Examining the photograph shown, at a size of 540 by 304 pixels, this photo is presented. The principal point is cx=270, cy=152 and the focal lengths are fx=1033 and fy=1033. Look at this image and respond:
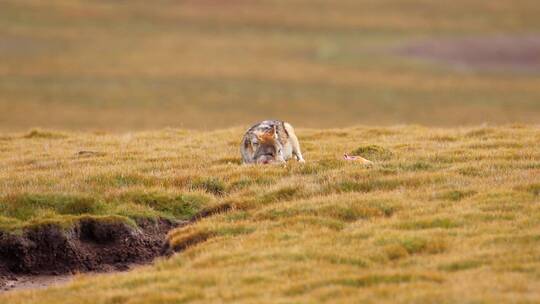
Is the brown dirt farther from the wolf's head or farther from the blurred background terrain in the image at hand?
the wolf's head

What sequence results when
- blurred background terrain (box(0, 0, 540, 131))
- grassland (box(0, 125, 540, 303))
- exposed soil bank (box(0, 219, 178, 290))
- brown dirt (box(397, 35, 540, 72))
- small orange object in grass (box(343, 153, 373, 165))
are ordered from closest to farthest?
1. grassland (box(0, 125, 540, 303))
2. exposed soil bank (box(0, 219, 178, 290))
3. small orange object in grass (box(343, 153, 373, 165))
4. blurred background terrain (box(0, 0, 540, 131))
5. brown dirt (box(397, 35, 540, 72))

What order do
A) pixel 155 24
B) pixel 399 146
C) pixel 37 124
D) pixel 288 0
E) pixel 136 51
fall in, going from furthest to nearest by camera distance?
1. pixel 288 0
2. pixel 155 24
3. pixel 136 51
4. pixel 37 124
5. pixel 399 146

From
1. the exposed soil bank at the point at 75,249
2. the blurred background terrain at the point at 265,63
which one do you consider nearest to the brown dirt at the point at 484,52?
the blurred background terrain at the point at 265,63

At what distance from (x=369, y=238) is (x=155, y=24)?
85754mm

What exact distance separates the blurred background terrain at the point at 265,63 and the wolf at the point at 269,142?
33.8 m

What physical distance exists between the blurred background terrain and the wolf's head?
1337 inches

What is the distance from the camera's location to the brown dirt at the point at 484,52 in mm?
84438

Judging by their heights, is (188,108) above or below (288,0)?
below

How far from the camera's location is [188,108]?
6669 cm

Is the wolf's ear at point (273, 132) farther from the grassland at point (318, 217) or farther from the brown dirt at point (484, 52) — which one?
the brown dirt at point (484, 52)

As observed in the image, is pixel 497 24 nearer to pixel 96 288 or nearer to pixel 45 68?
pixel 45 68

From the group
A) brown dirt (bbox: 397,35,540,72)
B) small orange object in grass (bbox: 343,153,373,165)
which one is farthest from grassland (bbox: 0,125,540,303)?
brown dirt (bbox: 397,35,540,72)

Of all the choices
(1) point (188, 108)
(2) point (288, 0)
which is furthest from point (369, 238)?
(2) point (288, 0)

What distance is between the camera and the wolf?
771 inches
